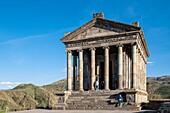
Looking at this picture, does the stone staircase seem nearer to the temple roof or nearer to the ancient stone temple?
the ancient stone temple

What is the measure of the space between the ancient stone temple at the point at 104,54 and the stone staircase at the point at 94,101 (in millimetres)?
1647

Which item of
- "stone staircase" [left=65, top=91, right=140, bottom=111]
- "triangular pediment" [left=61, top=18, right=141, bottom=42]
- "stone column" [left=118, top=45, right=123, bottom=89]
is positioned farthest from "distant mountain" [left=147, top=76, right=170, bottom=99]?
"stone staircase" [left=65, top=91, right=140, bottom=111]

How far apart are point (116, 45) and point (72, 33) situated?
615 cm

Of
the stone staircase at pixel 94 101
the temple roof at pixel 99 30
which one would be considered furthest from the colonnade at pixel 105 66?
the stone staircase at pixel 94 101

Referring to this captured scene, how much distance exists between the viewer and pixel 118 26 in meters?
27.3

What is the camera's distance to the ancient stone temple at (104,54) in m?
26.4

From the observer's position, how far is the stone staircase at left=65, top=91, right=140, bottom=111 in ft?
73.5

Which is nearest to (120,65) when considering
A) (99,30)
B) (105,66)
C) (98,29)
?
(105,66)

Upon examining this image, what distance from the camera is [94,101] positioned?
2409cm

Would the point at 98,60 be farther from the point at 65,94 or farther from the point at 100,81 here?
the point at 65,94

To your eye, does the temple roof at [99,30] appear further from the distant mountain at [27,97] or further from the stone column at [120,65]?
the distant mountain at [27,97]

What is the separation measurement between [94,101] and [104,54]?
6.29 meters

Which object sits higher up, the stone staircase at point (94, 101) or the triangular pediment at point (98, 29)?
the triangular pediment at point (98, 29)

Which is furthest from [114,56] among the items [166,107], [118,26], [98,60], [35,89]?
[35,89]
